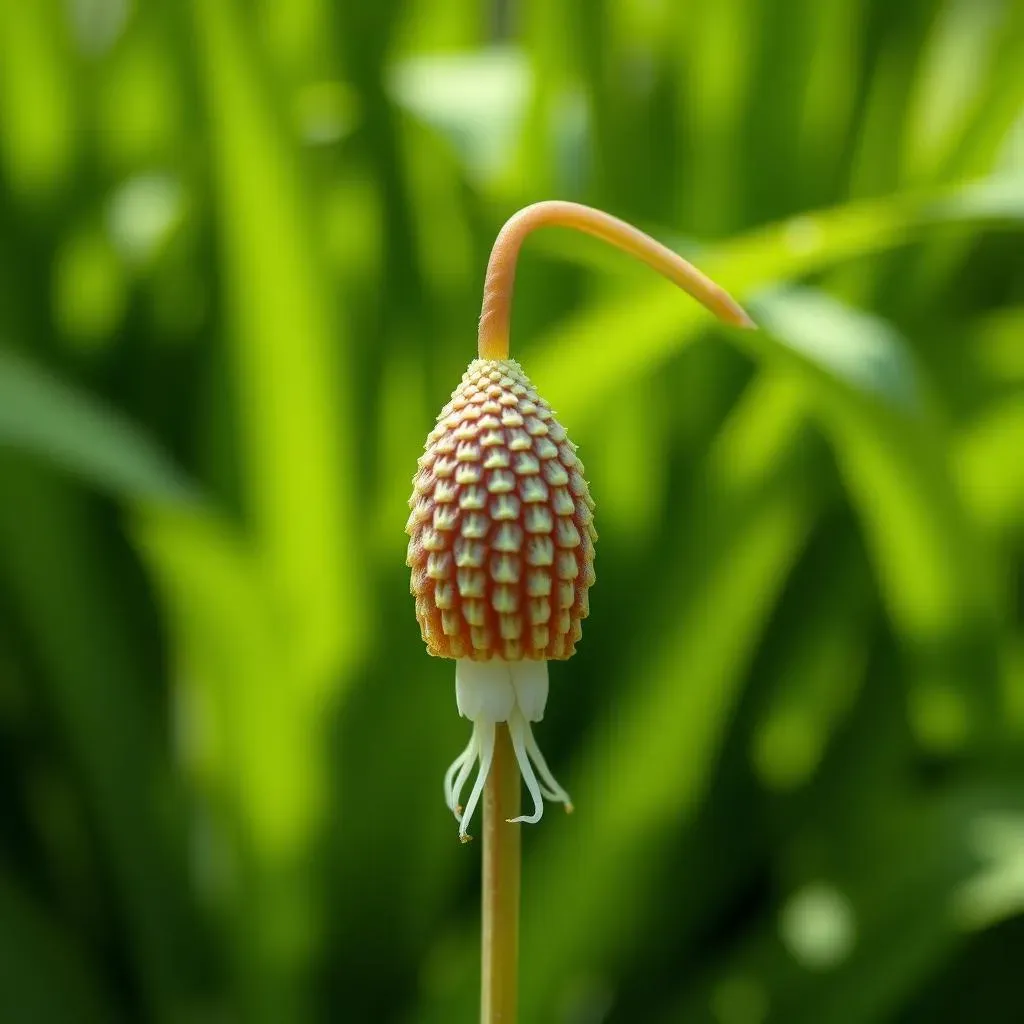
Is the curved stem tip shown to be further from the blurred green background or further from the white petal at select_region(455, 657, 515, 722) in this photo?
the blurred green background

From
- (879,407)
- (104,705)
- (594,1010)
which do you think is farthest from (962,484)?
(104,705)

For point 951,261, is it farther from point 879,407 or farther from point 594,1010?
point 594,1010

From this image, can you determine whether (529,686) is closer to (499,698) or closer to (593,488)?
(499,698)

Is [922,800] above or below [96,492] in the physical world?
below

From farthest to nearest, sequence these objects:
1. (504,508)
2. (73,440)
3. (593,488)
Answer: (593,488) < (73,440) < (504,508)

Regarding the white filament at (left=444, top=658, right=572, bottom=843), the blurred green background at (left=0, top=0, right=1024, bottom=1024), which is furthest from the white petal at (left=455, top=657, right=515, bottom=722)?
the blurred green background at (left=0, top=0, right=1024, bottom=1024)

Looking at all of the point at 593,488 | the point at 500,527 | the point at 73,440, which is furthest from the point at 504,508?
the point at 593,488
